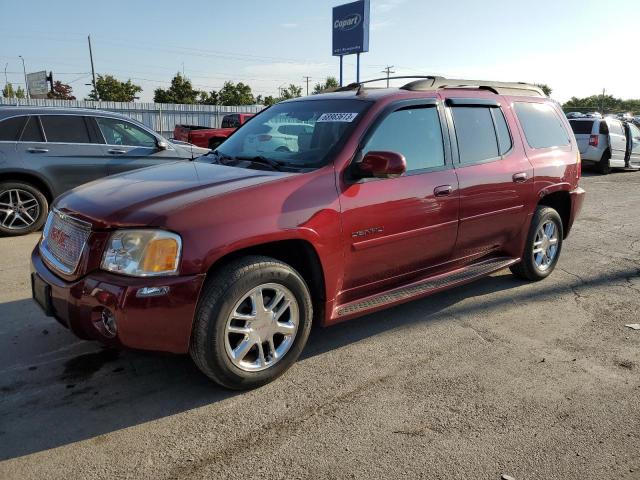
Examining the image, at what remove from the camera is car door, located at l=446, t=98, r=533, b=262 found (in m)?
4.25

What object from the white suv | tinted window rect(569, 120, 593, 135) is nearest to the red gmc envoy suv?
the white suv

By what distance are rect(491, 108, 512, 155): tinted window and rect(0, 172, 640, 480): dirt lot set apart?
1.44 metres

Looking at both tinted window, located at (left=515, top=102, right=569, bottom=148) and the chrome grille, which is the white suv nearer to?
tinted window, located at (left=515, top=102, right=569, bottom=148)

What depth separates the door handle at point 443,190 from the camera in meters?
3.95

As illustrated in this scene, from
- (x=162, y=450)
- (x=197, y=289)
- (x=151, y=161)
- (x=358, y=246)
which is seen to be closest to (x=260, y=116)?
(x=358, y=246)

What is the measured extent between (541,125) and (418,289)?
7.96ft

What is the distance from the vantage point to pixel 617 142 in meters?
16.4

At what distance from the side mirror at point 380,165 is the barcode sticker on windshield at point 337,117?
430 millimetres

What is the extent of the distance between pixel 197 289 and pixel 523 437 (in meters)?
1.88

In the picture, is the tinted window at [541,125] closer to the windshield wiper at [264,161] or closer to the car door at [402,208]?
the car door at [402,208]

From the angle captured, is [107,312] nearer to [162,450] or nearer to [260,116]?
[162,450]

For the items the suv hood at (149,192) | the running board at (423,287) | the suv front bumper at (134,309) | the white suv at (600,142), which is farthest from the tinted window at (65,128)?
the white suv at (600,142)

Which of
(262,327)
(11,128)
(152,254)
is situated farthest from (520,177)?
(11,128)

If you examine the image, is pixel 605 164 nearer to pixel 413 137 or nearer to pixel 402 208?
pixel 413 137
